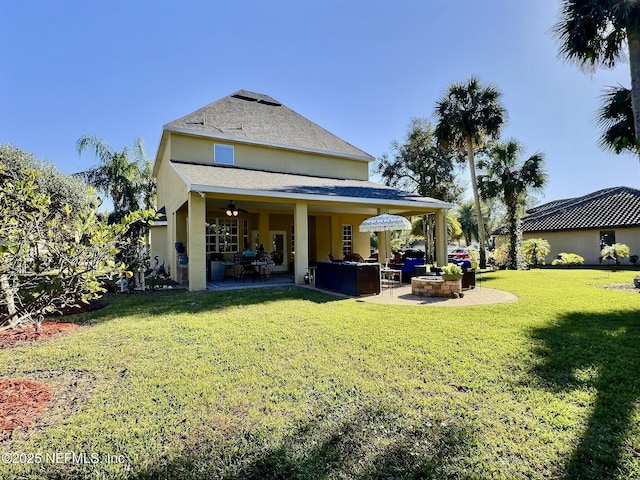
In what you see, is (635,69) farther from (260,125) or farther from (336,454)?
(260,125)

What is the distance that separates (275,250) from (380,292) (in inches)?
342

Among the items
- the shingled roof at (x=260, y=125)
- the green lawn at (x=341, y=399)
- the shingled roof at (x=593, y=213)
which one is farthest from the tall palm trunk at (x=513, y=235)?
the green lawn at (x=341, y=399)

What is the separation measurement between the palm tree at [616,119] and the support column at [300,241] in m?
11.2

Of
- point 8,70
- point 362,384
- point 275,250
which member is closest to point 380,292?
point 362,384

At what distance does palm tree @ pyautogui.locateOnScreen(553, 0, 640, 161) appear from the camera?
9281 mm

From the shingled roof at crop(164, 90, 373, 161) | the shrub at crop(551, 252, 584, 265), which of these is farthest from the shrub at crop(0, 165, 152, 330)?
the shrub at crop(551, 252, 584, 265)

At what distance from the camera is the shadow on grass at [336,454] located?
247 cm

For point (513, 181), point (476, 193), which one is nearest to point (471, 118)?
point (476, 193)

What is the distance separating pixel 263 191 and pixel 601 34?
12.6m

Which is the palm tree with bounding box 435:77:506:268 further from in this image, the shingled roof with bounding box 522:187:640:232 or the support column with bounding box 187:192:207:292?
the support column with bounding box 187:192:207:292

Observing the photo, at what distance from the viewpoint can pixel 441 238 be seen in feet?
51.9

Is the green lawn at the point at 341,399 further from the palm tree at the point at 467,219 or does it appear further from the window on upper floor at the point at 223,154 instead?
the palm tree at the point at 467,219

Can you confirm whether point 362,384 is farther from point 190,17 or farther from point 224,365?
point 190,17

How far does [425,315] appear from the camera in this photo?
7289 millimetres
